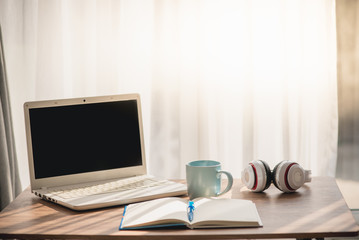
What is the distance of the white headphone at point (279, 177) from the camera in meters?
1.33

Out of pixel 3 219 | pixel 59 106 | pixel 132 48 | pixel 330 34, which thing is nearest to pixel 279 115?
pixel 330 34

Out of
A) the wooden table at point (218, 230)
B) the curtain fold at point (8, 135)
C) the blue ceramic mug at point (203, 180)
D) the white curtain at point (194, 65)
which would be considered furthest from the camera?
the white curtain at point (194, 65)

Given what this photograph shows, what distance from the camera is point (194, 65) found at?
80.7 inches

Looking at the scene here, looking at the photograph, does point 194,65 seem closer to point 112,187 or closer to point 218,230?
point 112,187

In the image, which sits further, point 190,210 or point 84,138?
point 84,138

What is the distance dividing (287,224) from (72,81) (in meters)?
1.28

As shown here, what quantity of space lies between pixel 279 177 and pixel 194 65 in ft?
2.78

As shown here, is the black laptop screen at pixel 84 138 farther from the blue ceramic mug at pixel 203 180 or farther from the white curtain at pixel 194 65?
the white curtain at pixel 194 65

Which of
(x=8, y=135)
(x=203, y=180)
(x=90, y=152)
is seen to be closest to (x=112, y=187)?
(x=90, y=152)

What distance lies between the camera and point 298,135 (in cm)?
207

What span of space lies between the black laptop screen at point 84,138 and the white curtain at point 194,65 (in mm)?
568

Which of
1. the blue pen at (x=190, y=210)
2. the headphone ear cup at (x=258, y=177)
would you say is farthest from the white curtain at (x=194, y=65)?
the blue pen at (x=190, y=210)

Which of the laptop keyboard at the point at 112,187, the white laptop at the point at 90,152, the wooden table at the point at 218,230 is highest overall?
the white laptop at the point at 90,152

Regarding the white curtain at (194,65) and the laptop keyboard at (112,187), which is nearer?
the laptop keyboard at (112,187)
